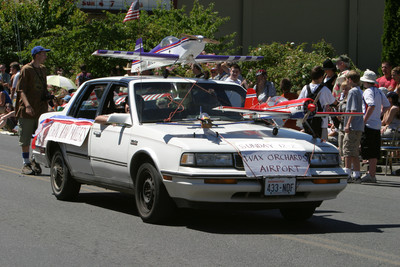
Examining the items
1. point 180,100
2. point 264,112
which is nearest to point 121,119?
point 180,100

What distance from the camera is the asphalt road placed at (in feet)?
21.5

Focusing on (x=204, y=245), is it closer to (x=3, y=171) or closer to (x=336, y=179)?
(x=336, y=179)

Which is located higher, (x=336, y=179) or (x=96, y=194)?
(x=336, y=179)

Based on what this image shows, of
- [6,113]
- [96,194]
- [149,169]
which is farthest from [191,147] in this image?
[6,113]

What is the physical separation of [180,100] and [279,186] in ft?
6.18

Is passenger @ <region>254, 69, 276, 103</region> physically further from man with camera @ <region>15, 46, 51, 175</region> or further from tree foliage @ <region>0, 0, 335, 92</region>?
tree foliage @ <region>0, 0, 335, 92</region>

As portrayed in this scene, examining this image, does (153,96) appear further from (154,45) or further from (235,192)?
(154,45)

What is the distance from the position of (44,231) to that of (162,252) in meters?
1.59

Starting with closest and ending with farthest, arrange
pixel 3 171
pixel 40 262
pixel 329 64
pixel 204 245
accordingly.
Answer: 1. pixel 40 262
2. pixel 204 245
3. pixel 3 171
4. pixel 329 64

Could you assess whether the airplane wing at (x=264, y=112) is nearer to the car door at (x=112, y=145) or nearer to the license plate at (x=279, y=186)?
the license plate at (x=279, y=186)

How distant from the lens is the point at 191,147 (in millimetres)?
7586

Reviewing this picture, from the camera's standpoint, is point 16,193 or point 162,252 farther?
point 16,193

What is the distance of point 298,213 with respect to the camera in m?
8.52

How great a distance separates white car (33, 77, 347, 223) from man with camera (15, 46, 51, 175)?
290 cm
